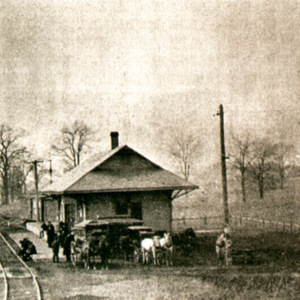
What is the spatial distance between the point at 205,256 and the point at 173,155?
57784 millimetres

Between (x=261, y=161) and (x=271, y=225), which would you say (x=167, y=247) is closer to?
(x=271, y=225)

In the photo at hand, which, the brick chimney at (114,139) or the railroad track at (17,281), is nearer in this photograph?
the railroad track at (17,281)

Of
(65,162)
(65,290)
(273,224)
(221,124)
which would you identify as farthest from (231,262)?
(65,162)

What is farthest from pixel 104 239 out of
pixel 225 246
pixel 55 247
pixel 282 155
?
pixel 282 155

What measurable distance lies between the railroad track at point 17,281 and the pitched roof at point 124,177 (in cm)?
635

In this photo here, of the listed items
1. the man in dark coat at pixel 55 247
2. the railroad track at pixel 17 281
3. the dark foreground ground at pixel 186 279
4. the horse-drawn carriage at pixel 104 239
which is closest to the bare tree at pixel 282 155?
the dark foreground ground at pixel 186 279

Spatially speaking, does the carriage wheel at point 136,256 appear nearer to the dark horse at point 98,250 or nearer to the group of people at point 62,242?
the dark horse at point 98,250

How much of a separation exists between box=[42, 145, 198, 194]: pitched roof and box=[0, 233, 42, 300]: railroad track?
20.8 feet

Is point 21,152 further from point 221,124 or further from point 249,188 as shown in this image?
A: point 221,124

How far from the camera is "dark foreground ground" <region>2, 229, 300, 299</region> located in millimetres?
11750

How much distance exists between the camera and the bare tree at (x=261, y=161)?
5888 cm

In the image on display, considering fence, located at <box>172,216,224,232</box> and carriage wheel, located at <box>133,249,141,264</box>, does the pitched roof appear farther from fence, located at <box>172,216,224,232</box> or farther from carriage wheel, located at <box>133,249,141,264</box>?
fence, located at <box>172,216,224,232</box>

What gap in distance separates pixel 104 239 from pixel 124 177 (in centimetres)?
1035

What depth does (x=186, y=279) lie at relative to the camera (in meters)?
13.9
